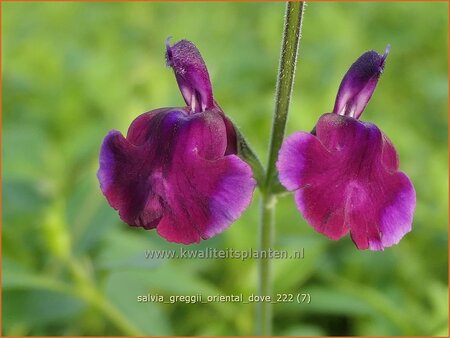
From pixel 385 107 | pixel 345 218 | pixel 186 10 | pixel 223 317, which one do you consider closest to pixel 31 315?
pixel 223 317

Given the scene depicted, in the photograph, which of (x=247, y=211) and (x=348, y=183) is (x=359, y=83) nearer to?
(x=348, y=183)

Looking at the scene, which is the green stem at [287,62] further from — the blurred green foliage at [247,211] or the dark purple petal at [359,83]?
the blurred green foliage at [247,211]

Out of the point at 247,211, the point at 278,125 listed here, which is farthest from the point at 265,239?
the point at 247,211

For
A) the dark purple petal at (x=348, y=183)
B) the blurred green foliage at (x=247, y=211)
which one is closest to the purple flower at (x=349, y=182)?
the dark purple petal at (x=348, y=183)

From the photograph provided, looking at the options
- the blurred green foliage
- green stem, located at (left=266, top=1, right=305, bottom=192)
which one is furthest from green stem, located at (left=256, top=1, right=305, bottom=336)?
the blurred green foliage

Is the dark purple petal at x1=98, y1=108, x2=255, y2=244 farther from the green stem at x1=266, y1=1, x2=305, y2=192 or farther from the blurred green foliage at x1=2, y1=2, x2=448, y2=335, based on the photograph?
the blurred green foliage at x1=2, y1=2, x2=448, y2=335

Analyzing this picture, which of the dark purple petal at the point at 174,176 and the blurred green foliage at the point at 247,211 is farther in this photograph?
the blurred green foliage at the point at 247,211
